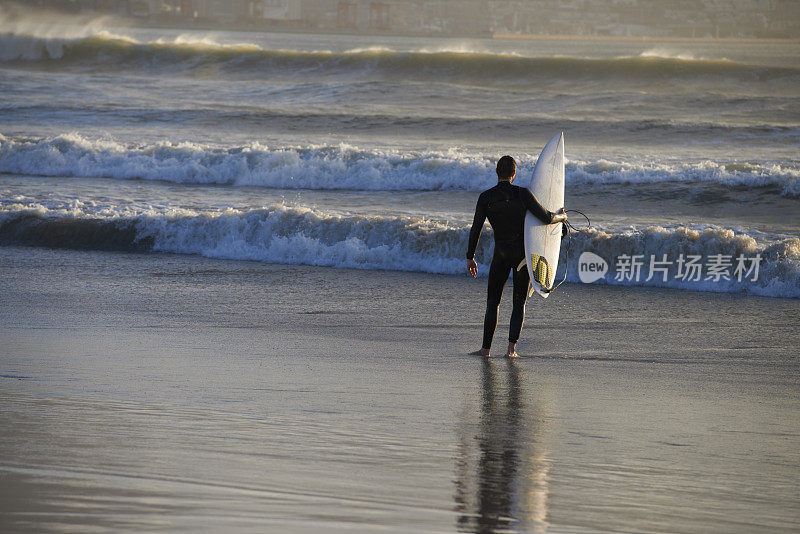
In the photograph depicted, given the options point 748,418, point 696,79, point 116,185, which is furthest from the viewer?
point 696,79

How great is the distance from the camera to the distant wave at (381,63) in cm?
3272

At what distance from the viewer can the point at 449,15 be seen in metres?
119

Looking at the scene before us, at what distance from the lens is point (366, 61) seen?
35.6 meters

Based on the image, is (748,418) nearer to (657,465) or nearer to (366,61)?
(657,465)

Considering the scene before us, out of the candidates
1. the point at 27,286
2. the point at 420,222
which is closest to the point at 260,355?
the point at 27,286

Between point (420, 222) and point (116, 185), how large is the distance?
7032 millimetres

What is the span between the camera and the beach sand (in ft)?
10.7

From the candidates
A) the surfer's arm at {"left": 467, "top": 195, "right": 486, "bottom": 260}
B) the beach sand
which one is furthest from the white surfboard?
the beach sand

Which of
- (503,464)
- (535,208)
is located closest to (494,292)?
(535,208)

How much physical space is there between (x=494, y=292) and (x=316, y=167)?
10.7 meters

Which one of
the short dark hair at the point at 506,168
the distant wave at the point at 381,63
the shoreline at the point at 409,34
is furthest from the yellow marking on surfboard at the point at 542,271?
the shoreline at the point at 409,34

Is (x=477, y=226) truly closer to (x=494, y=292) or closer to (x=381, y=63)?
(x=494, y=292)

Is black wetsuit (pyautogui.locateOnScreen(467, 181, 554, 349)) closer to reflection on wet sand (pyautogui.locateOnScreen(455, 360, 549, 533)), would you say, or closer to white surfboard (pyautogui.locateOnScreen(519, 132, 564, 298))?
white surfboard (pyautogui.locateOnScreen(519, 132, 564, 298))

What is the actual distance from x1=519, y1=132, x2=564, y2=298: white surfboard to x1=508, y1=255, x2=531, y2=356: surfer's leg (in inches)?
2.3
